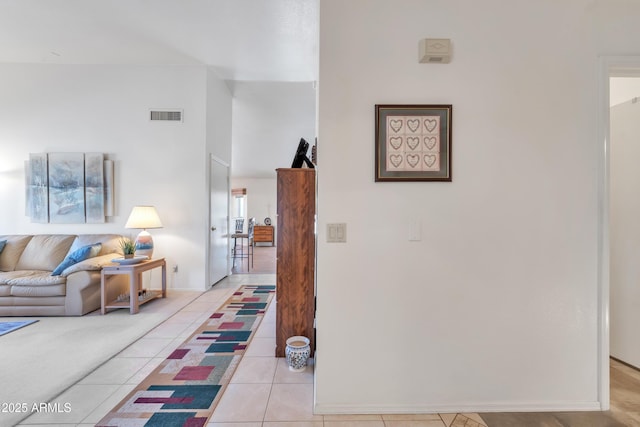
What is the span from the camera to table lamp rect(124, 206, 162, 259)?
3.56m

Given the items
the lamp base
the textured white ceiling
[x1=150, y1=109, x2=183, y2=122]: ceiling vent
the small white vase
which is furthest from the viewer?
[x1=150, y1=109, x2=183, y2=122]: ceiling vent

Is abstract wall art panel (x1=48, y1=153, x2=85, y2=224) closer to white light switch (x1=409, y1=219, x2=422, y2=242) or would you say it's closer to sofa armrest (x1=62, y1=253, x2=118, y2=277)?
sofa armrest (x1=62, y1=253, x2=118, y2=277)

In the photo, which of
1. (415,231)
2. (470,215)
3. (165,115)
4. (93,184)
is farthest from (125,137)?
(470,215)

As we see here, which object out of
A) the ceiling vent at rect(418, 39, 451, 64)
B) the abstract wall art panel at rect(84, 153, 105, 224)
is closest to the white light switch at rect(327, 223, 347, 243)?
the ceiling vent at rect(418, 39, 451, 64)

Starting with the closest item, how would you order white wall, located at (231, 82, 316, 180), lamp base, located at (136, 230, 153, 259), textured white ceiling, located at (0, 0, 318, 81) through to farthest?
1. textured white ceiling, located at (0, 0, 318, 81)
2. lamp base, located at (136, 230, 153, 259)
3. white wall, located at (231, 82, 316, 180)

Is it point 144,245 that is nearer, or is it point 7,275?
point 7,275

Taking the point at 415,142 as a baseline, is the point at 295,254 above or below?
below

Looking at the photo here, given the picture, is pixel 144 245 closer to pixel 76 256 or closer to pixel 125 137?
pixel 76 256

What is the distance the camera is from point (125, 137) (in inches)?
156

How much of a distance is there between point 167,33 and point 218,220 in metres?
2.59

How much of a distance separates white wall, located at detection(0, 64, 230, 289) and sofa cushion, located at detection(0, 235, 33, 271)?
0.27 m

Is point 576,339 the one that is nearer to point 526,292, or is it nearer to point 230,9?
point 526,292

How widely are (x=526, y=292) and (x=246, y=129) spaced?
20.7ft

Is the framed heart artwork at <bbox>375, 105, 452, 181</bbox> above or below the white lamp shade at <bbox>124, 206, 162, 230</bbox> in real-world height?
above
